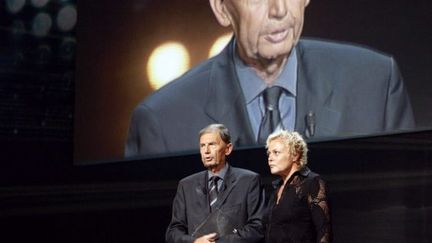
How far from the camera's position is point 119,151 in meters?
5.06

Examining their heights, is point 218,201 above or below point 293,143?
below

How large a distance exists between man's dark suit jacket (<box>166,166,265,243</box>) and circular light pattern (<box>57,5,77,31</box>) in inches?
100.0

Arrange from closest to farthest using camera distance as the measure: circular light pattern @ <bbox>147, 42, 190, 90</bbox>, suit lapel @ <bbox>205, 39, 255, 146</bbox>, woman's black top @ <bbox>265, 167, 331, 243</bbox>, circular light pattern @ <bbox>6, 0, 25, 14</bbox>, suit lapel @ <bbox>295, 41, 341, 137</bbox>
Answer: woman's black top @ <bbox>265, 167, 331, 243</bbox> → suit lapel @ <bbox>295, 41, 341, 137</bbox> → suit lapel @ <bbox>205, 39, 255, 146</bbox> → circular light pattern @ <bbox>147, 42, 190, 90</bbox> → circular light pattern @ <bbox>6, 0, 25, 14</bbox>

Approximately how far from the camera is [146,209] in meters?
5.21

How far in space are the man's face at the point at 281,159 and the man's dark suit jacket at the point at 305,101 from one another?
0.85 meters

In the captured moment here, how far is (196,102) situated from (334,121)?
919 millimetres

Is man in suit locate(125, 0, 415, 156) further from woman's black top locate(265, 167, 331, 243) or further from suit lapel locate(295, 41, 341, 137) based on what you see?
woman's black top locate(265, 167, 331, 243)

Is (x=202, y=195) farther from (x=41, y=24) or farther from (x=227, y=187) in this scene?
(x=41, y=24)

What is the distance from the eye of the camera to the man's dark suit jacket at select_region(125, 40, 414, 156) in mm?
3904

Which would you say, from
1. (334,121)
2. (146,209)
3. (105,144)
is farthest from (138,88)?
(334,121)

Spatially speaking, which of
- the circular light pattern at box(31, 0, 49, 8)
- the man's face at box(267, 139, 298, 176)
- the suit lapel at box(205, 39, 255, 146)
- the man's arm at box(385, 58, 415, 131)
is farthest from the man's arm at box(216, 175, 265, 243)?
the circular light pattern at box(31, 0, 49, 8)

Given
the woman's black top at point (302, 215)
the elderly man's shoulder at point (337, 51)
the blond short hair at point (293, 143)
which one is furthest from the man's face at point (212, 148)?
the elderly man's shoulder at point (337, 51)

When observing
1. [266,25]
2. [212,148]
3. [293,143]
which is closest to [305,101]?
[266,25]

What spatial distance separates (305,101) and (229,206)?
3.49 feet
